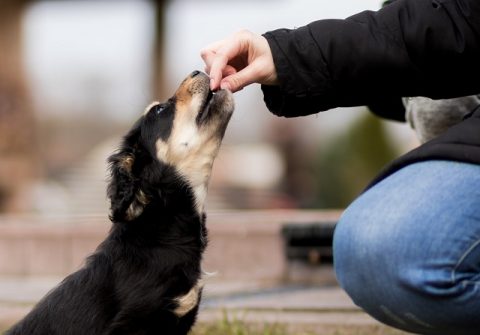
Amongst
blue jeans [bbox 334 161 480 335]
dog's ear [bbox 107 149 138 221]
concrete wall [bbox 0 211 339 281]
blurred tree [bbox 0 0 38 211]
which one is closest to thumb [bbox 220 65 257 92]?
blue jeans [bbox 334 161 480 335]

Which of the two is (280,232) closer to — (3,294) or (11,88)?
(3,294)

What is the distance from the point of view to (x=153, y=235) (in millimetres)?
3189

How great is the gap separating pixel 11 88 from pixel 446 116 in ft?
22.4

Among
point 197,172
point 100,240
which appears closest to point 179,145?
point 197,172

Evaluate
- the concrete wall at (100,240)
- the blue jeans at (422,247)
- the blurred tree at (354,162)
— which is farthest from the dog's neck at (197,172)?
the blurred tree at (354,162)

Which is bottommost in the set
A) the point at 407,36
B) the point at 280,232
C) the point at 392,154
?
the point at 392,154

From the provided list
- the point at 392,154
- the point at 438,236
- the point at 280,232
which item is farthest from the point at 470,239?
the point at 392,154

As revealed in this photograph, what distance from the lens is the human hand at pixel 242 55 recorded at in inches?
98.4

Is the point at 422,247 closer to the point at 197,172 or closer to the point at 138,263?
the point at 138,263

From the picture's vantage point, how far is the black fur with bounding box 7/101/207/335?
2.96m

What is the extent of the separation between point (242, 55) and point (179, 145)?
804 millimetres

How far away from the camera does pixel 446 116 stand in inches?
135

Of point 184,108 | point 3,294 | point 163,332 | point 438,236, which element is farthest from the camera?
point 3,294

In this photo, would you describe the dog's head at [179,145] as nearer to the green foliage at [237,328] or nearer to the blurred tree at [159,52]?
the green foliage at [237,328]
